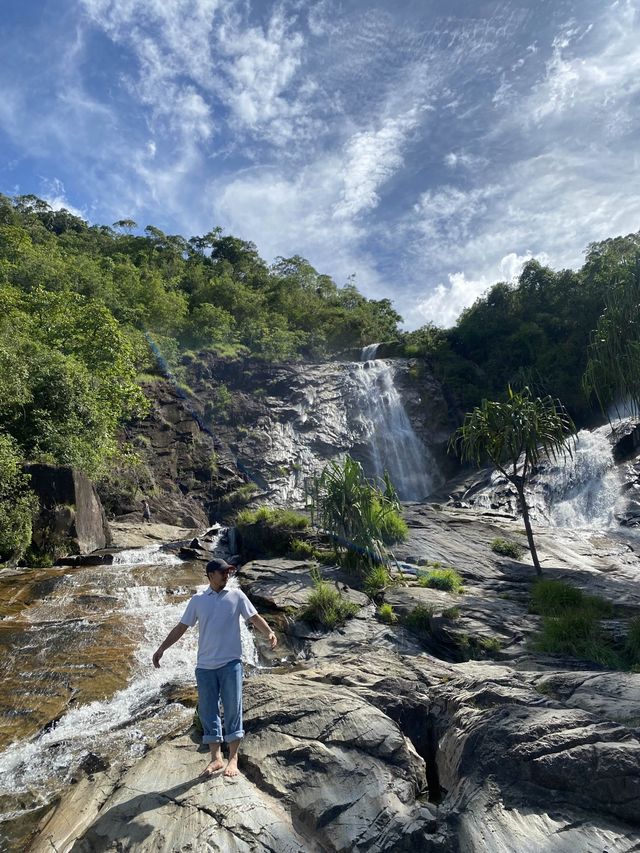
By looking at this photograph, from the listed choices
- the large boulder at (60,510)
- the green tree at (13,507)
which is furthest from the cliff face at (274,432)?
the green tree at (13,507)

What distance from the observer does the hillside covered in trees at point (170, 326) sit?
16.9 meters

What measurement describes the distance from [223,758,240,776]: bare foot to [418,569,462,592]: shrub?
757 centimetres

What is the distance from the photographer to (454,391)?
34.8 m

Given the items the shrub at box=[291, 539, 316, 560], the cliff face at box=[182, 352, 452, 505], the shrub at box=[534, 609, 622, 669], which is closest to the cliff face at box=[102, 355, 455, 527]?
the cliff face at box=[182, 352, 452, 505]

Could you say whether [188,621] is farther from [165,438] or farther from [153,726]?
[165,438]

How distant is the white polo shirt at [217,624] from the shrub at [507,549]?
444 inches

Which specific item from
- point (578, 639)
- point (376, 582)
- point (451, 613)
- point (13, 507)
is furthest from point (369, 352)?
point (578, 639)

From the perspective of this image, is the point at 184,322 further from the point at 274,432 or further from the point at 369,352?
the point at 369,352

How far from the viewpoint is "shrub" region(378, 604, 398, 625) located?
9.23 metres

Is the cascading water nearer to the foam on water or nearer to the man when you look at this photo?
the foam on water

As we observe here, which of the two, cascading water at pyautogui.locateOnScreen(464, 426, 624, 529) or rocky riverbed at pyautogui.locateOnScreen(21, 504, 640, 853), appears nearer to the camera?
rocky riverbed at pyautogui.locateOnScreen(21, 504, 640, 853)

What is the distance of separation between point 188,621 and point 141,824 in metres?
1.43

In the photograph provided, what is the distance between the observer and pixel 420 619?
8914mm

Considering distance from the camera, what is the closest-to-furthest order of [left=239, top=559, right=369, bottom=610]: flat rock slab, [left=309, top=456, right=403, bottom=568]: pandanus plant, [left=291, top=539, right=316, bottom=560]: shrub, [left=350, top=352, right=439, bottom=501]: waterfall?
[left=239, top=559, right=369, bottom=610]: flat rock slab < [left=309, top=456, right=403, bottom=568]: pandanus plant < [left=291, top=539, right=316, bottom=560]: shrub < [left=350, top=352, right=439, bottom=501]: waterfall
